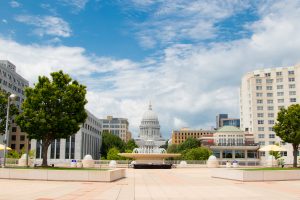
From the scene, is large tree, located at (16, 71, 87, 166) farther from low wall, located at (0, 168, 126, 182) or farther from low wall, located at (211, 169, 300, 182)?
low wall, located at (211, 169, 300, 182)

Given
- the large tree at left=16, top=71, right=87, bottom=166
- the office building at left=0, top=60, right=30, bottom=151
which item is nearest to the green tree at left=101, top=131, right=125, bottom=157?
the office building at left=0, top=60, right=30, bottom=151

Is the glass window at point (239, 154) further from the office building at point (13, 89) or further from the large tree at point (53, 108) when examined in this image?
the large tree at point (53, 108)

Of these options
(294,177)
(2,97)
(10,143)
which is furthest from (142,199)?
(10,143)

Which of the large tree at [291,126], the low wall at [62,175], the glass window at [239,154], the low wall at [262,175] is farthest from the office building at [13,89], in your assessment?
the low wall at [262,175]

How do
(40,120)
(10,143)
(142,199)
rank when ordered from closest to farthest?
1. (142,199)
2. (40,120)
3. (10,143)

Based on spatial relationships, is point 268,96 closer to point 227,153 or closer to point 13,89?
point 227,153

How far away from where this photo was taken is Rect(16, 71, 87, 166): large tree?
43.3 m

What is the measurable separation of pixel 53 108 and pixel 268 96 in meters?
105

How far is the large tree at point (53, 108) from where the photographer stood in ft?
142

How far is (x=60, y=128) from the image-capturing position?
44062 mm

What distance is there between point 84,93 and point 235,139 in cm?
10061

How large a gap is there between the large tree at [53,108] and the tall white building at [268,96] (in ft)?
328

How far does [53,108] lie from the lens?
44125mm

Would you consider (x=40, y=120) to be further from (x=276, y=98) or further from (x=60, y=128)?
(x=276, y=98)
